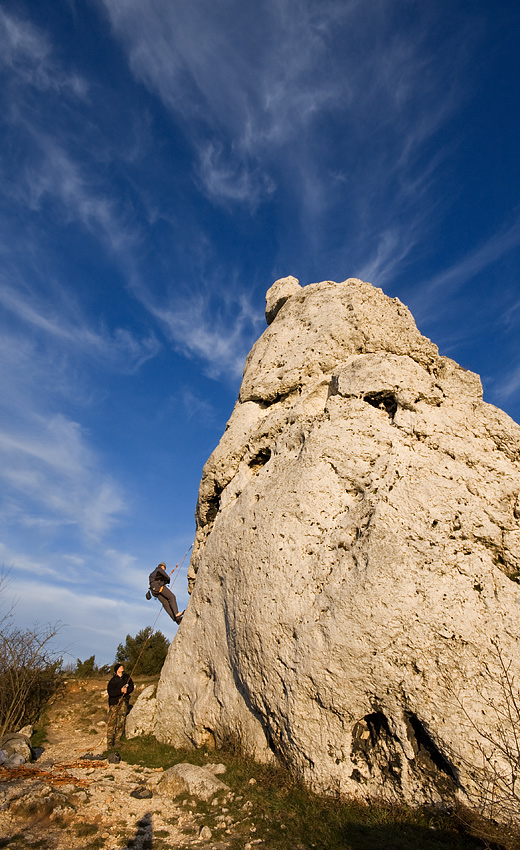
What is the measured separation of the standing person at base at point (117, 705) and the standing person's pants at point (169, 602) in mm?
2213

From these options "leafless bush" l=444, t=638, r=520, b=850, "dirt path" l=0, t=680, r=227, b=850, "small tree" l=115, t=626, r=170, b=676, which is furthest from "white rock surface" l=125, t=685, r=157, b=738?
"leafless bush" l=444, t=638, r=520, b=850

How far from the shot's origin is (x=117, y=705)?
946 centimetres

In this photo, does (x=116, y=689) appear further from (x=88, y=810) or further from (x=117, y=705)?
(x=88, y=810)

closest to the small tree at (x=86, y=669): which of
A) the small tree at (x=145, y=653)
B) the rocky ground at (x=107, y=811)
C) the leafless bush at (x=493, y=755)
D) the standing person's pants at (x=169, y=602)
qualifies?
the small tree at (x=145, y=653)

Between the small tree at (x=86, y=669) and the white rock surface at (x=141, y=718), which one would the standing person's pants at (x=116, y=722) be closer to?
the white rock surface at (x=141, y=718)

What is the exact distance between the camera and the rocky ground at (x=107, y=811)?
16.8ft

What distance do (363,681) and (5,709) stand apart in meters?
8.52

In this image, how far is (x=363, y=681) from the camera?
6047 millimetres

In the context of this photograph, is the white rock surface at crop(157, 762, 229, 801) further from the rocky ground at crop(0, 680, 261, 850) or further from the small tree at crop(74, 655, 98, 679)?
the small tree at crop(74, 655, 98, 679)

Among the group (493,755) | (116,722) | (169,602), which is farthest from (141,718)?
(493,755)

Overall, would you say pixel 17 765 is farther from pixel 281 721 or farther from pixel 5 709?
pixel 281 721

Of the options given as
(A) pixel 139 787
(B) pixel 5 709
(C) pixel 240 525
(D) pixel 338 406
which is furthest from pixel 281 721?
(B) pixel 5 709

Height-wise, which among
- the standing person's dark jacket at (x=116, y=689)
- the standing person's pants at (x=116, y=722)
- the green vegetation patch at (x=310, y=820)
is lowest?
the green vegetation patch at (x=310, y=820)

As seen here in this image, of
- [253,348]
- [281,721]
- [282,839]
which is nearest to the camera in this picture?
[282,839]
